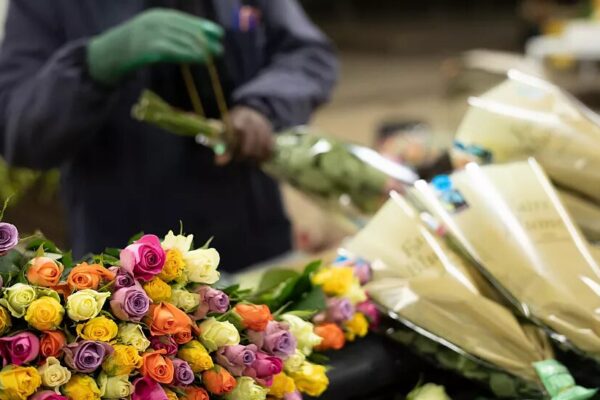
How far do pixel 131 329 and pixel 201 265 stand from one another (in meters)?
0.08

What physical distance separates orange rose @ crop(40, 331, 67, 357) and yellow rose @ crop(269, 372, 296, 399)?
0.21 m

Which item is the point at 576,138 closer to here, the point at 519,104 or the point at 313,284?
the point at 519,104

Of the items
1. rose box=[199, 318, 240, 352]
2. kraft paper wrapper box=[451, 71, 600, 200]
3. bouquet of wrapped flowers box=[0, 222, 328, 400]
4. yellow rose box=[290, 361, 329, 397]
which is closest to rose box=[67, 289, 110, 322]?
bouquet of wrapped flowers box=[0, 222, 328, 400]

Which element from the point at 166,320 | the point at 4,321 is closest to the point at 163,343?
the point at 166,320

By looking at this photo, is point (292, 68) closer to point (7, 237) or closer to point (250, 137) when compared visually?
point (250, 137)

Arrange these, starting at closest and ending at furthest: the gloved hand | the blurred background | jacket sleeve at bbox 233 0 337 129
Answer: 1. the gloved hand
2. jacket sleeve at bbox 233 0 337 129
3. the blurred background

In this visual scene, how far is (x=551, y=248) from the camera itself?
924 millimetres

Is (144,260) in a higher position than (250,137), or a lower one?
higher

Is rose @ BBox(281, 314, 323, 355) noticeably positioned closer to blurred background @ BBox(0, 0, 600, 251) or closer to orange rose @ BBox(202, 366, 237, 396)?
orange rose @ BBox(202, 366, 237, 396)

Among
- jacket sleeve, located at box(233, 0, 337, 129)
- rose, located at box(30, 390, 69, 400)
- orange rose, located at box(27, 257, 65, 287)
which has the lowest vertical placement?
jacket sleeve, located at box(233, 0, 337, 129)

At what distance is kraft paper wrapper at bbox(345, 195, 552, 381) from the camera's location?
87cm

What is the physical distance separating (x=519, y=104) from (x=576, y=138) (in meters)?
0.09

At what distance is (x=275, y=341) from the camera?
2.42ft

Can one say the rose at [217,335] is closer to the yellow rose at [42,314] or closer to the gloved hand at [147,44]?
the yellow rose at [42,314]
